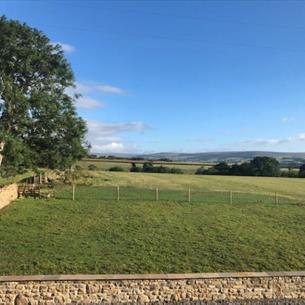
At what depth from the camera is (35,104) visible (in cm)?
3197

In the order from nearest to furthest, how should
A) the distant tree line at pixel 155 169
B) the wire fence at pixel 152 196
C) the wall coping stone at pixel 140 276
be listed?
the wall coping stone at pixel 140 276
the wire fence at pixel 152 196
the distant tree line at pixel 155 169

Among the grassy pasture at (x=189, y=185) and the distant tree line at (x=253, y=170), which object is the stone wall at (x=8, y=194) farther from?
the distant tree line at (x=253, y=170)

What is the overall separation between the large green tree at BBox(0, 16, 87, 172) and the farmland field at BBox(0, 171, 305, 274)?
10.5ft

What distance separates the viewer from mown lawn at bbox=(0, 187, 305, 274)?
2059 cm

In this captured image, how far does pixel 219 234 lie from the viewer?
26000 mm

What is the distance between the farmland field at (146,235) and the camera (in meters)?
20.6

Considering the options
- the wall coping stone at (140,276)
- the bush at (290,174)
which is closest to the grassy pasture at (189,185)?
the wall coping stone at (140,276)

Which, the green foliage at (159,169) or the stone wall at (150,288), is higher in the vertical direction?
the green foliage at (159,169)

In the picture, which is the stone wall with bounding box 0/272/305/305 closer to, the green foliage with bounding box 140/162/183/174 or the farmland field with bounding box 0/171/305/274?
the farmland field with bounding box 0/171/305/274

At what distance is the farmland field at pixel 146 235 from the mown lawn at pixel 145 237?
0.04 metres

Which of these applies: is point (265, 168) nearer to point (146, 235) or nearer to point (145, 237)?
point (146, 235)

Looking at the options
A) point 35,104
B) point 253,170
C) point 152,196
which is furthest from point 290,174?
point 35,104

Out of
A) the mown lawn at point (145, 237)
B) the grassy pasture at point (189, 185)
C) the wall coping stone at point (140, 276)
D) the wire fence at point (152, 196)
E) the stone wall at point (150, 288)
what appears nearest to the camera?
the stone wall at point (150, 288)

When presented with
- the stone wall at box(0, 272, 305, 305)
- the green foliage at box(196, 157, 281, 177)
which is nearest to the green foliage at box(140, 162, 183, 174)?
the green foliage at box(196, 157, 281, 177)
